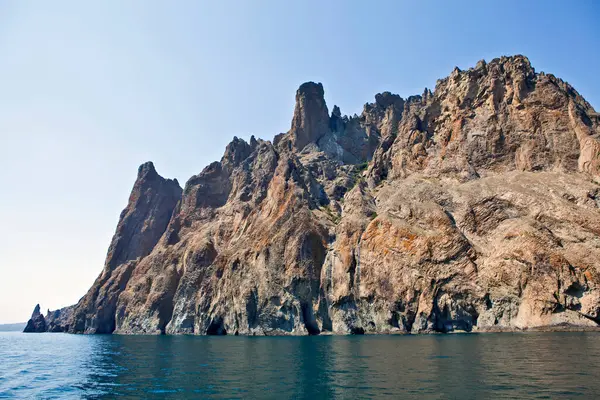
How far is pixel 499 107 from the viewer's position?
12625 cm

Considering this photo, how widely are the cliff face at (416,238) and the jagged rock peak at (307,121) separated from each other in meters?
22.8

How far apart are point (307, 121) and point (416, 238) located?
11127cm

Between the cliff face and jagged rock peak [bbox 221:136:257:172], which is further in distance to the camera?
jagged rock peak [bbox 221:136:257:172]

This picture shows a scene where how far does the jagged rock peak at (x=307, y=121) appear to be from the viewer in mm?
195125

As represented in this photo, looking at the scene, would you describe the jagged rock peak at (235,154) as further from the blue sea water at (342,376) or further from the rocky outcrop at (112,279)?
the blue sea water at (342,376)

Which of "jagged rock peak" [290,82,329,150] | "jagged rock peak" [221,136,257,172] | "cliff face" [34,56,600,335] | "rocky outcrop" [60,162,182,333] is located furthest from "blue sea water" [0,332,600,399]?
"jagged rock peak" [290,82,329,150]

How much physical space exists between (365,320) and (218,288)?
49904 millimetres

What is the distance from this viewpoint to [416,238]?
9762 cm

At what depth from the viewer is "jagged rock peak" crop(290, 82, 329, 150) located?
19512cm

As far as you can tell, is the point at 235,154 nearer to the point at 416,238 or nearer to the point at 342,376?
the point at 416,238

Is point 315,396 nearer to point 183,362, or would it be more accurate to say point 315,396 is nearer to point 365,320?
point 183,362

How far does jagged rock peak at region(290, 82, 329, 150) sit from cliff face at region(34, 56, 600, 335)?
22833mm

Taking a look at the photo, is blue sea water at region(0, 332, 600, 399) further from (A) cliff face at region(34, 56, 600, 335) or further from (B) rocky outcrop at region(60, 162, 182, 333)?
(B) rocky outcrop at region(60, 162, 182, 333)

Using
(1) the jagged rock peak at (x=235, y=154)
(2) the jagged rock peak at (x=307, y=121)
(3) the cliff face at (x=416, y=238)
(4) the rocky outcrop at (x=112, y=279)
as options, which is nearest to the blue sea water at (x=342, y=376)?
(3) the cliff face at (x=416, y=238)
